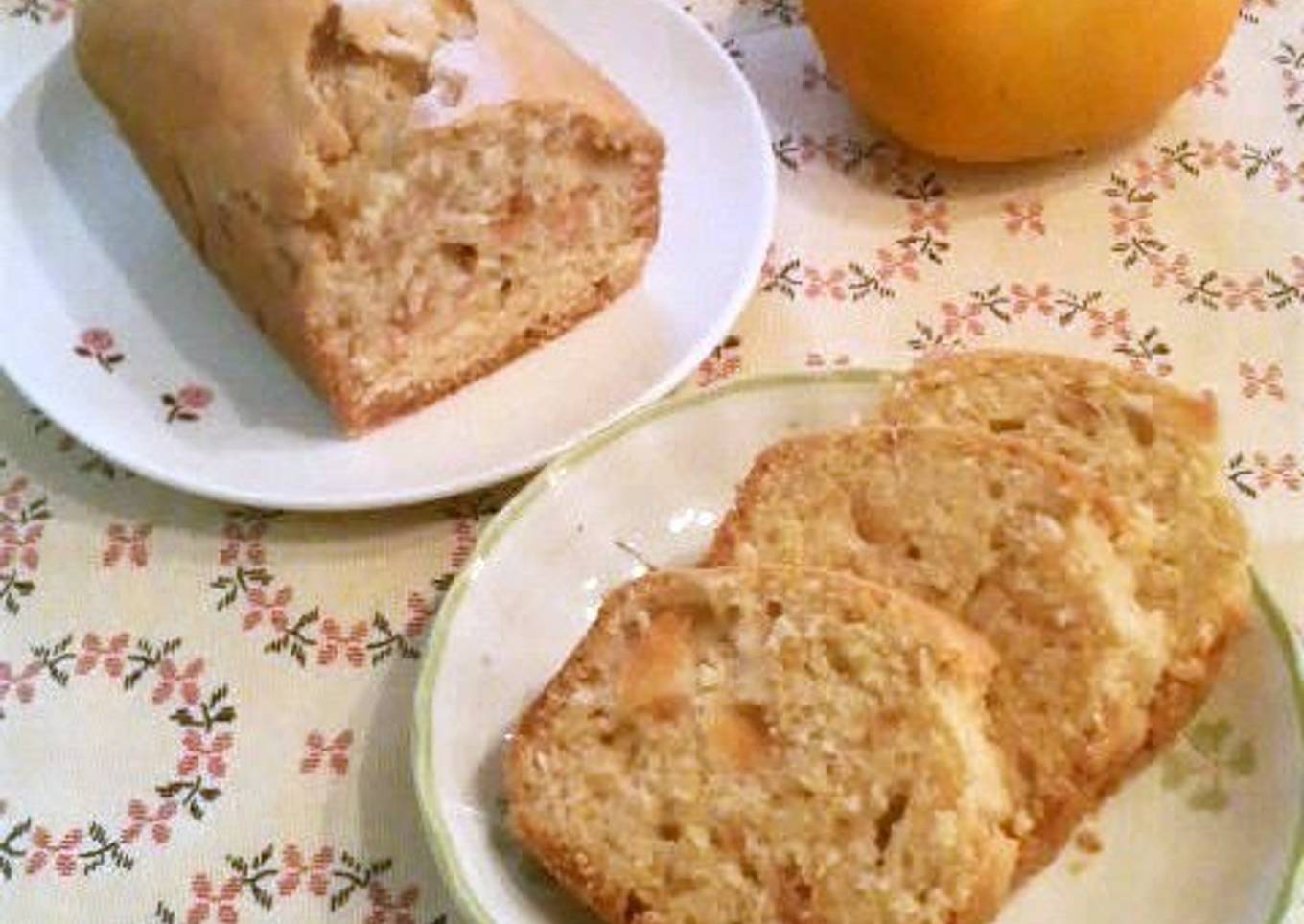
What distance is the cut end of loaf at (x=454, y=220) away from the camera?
→ 1.71m

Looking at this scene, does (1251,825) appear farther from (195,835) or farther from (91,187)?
(91,187)

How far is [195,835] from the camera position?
5.16ft

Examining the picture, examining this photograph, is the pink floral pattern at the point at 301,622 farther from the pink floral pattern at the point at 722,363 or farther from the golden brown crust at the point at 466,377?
the pink floral pattern at the point at 722,363

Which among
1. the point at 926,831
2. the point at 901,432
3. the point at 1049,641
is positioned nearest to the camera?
the point at 926,831

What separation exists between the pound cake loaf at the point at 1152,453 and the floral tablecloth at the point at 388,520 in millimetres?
249

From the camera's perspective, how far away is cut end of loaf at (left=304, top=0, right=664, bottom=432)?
5.60 feet

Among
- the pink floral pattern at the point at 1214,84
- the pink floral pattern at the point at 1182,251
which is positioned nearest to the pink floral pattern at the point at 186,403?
the pink floral pattern at the point at 1182,251

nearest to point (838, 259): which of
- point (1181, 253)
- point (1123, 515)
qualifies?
point (1181, 253)

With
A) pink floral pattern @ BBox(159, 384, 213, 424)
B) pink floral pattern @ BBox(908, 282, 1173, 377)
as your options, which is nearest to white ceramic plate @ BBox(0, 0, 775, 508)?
pink floral pattern @ BBox(159, 384, 213, 424)

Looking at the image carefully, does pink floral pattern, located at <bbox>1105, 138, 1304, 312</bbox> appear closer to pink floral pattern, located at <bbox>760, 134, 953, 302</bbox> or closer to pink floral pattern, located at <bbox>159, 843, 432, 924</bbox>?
pink floral pattern, located at <bbox>760, 134, 953, 302</bbox>

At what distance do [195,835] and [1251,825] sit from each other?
92 cm

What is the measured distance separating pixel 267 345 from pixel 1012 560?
902 millimetres

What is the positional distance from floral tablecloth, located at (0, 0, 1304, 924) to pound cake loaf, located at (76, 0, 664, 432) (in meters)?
0.18

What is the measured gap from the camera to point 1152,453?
1.56 m
